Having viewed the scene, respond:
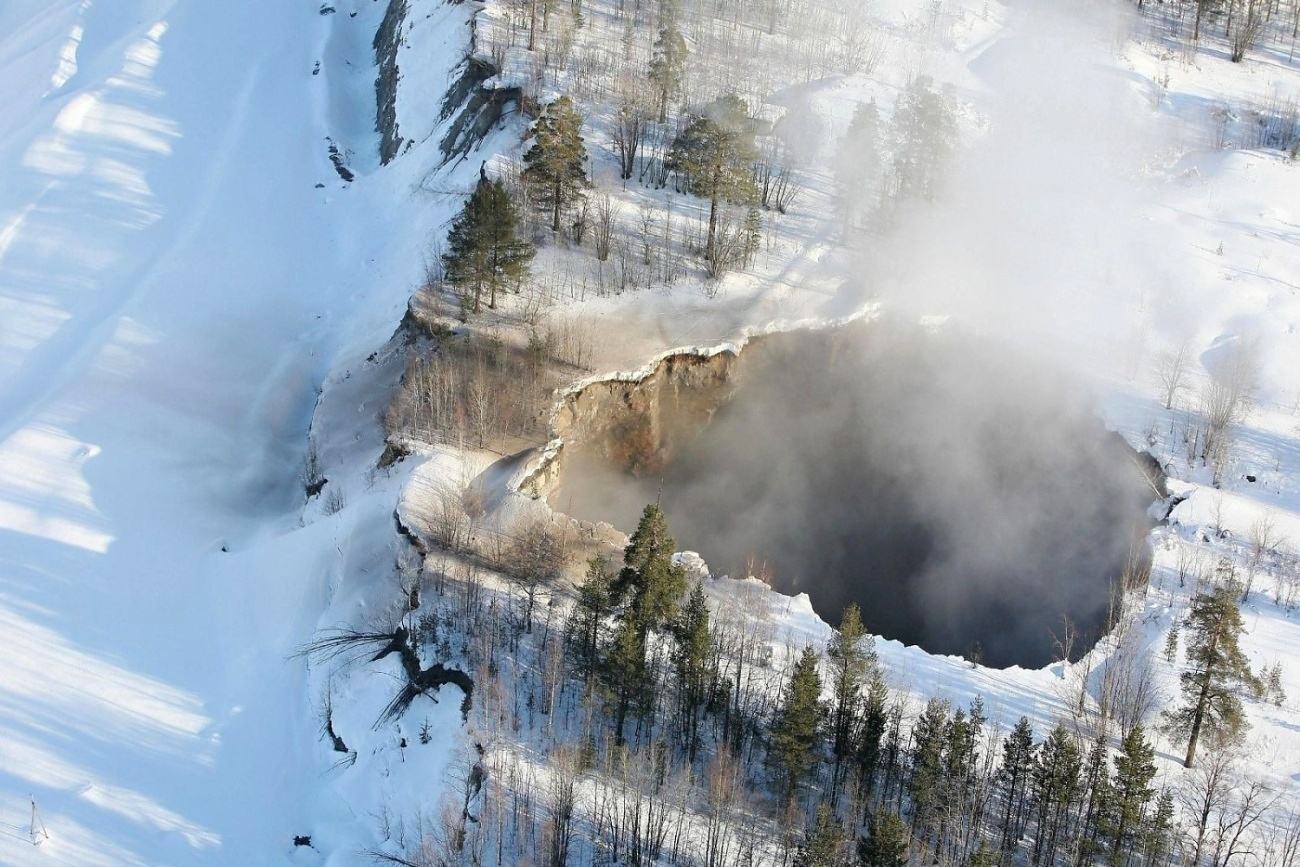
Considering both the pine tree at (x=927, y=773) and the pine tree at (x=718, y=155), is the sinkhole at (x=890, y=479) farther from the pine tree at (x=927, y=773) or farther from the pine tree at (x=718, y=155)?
the pine tree at (x=927, y=773)

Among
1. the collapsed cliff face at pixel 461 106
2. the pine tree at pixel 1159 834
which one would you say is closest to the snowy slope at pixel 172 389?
the collapsed cliff face at pixel 461 106

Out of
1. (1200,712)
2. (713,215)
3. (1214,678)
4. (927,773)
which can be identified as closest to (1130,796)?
(927,773)

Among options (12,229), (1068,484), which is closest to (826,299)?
(1068,484)

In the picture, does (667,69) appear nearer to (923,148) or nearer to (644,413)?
(923,148)

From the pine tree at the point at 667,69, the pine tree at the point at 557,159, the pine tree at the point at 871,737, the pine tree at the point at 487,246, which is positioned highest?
the pine tree at the point at 667,69

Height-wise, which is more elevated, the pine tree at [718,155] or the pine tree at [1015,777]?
the pine tree at [718,155]
